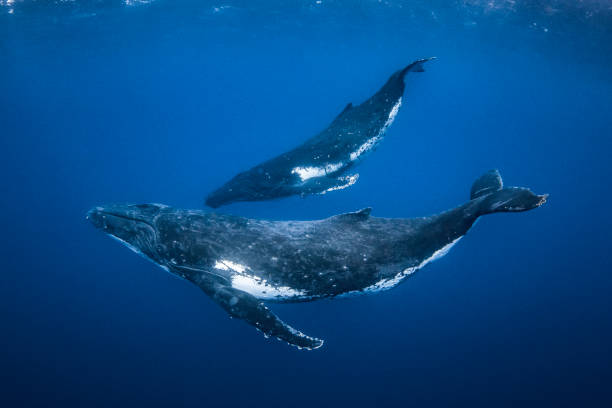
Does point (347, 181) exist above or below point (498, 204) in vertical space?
below

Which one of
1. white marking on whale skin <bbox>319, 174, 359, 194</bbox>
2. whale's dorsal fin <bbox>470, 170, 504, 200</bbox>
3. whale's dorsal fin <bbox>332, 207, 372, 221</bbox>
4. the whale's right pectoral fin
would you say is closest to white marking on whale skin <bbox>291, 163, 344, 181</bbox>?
the whale's right pectoral fin

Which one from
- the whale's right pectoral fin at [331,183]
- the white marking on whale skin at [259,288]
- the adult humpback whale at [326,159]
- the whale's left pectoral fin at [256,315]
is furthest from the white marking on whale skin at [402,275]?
the adult humpback whale at [326,159]

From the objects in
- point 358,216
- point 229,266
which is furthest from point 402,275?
point 229,266

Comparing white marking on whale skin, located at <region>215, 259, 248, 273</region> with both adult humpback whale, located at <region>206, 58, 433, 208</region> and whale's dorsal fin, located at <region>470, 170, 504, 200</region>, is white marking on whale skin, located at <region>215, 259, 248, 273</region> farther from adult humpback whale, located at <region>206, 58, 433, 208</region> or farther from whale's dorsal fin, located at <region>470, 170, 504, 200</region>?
adult humpback whale, located at <region>206, 58, 433, 208</region>

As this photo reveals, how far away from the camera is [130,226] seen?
535 centimetres

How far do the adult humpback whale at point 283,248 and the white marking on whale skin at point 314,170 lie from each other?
4453mm

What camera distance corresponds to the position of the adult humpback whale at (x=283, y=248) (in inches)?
197

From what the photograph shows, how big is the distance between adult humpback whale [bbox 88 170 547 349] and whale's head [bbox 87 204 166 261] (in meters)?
0.02

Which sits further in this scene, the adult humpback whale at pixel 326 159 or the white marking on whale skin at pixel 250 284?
the adult humpback whale at pixel 326 159

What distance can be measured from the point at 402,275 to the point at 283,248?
7.17ft

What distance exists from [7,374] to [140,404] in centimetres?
577

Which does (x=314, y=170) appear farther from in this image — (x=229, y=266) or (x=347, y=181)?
(x=229, y=266)

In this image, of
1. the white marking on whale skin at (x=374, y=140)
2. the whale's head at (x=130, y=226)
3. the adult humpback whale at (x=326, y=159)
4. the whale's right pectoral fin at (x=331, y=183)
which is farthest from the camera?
the white marking on whale skin at (x=374, y=140)

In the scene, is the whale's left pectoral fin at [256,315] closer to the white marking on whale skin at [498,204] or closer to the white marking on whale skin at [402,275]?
the white marking on whale skin at [402,275]
